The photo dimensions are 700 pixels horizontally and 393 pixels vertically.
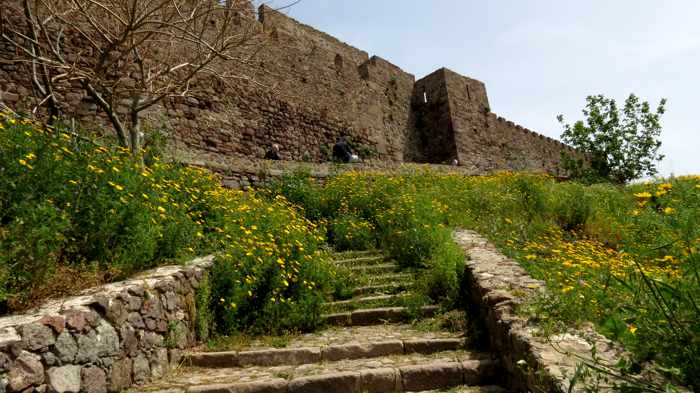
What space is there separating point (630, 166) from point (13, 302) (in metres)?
23.4

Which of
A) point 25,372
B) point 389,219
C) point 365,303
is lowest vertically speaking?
point 365,303

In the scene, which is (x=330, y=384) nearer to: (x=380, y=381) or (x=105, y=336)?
(x=380, y=381)

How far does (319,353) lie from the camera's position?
4.20 m

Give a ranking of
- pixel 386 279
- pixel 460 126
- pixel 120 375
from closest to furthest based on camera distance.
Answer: pixel 120 375 → pixel 386 279 → pixel 460 126

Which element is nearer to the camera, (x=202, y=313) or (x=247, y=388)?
(x=247, y=388)

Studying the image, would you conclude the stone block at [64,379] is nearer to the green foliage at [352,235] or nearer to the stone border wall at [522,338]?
the stone border wall at [522,338]

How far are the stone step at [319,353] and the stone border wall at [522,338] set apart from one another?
555 millimetres

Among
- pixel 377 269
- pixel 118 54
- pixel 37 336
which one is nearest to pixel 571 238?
pixel 377 269

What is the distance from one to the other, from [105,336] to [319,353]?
1859 millimetres

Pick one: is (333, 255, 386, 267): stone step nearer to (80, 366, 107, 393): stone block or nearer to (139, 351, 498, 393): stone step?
(139, 351, 498, 393): stone step

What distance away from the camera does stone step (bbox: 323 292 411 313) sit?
18.0ft

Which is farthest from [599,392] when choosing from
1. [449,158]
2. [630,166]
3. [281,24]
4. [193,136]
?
[630,166]

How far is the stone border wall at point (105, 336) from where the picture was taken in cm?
249

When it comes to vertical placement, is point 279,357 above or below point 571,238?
below
